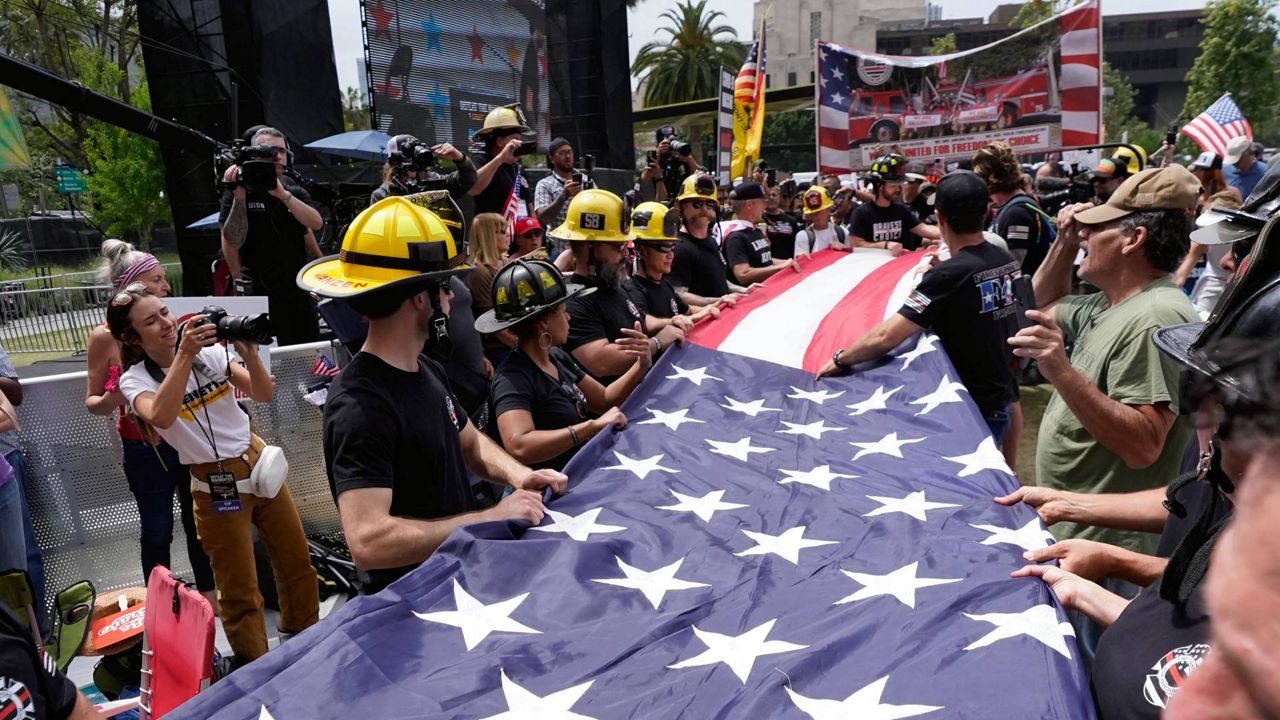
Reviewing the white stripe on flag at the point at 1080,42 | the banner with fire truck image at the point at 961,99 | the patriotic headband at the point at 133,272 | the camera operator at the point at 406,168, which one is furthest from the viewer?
the banner with fire truck image at the point at 961,99

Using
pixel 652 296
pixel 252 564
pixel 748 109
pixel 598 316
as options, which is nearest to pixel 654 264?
pixel 652 296

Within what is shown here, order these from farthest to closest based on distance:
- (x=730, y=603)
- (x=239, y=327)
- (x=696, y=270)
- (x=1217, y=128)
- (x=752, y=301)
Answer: (x=1217, y=128) < (x=696, y=270) < (x=752, y=301) < (x=239, y=327) < (x=730, y=603)

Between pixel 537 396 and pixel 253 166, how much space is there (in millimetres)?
3049

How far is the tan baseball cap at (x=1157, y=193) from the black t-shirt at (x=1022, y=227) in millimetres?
3951

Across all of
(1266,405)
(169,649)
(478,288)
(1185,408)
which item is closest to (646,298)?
(478,288)

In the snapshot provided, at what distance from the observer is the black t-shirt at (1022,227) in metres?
6.65

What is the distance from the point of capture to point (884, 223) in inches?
334

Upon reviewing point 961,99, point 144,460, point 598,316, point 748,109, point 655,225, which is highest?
point 748,109

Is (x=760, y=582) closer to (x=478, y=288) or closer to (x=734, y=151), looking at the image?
(x=478, y=288)

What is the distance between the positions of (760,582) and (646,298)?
10.3ft

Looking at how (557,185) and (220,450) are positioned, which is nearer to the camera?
(220,450)

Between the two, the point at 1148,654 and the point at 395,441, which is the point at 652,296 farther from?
the point at 1148,654

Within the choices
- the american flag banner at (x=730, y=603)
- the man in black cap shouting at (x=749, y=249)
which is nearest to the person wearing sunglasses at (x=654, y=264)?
the american flag banner at (x=730, y=603)

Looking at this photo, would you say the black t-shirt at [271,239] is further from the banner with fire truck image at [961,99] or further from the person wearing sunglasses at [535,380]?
the banner with fire truck image at [961,99]
